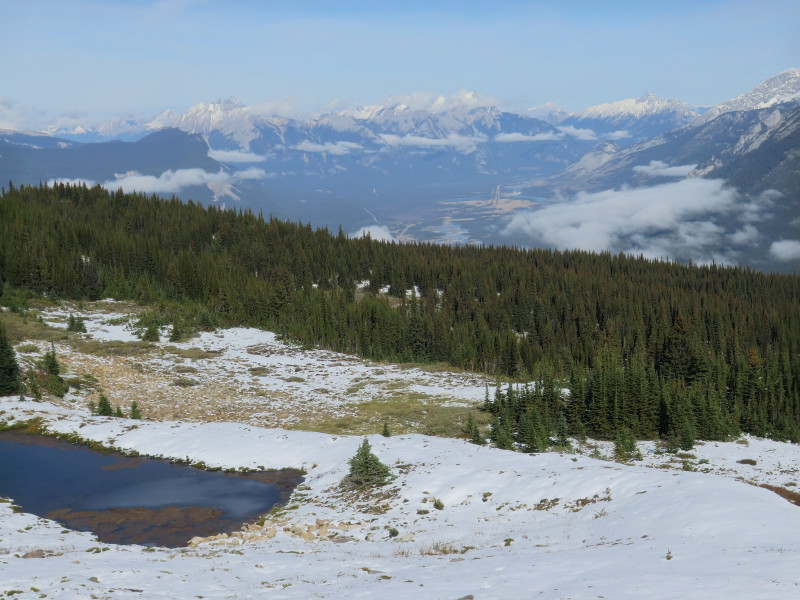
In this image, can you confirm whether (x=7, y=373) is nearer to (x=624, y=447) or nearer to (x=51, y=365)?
(x=51, y=365)

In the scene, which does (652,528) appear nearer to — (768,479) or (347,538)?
(347,538)

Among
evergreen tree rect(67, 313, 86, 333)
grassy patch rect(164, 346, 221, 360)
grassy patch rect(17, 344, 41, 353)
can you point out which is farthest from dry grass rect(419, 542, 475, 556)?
evergreen tree rect(67, 313, 86, 333)

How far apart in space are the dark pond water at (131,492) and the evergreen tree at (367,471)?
4214mm

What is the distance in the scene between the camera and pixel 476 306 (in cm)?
15062

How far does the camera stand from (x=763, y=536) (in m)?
20.3

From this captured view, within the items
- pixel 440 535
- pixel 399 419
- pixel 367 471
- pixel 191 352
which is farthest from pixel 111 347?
pixel 440 535

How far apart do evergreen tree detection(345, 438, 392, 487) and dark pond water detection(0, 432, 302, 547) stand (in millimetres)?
4214

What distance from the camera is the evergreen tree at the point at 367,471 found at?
34594mm

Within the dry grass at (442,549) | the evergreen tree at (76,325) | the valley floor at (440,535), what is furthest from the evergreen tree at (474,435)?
the evergreen tree at (76,325)

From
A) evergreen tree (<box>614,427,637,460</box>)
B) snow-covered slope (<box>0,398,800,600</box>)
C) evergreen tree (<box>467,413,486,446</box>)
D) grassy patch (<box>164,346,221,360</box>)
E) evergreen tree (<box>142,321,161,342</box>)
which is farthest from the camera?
evergreen tree (<box>142,321,161,342</box>)

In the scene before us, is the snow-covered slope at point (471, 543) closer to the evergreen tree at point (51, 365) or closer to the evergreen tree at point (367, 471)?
the evergreen tree at point (367, 471)

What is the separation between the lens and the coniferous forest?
66.1m

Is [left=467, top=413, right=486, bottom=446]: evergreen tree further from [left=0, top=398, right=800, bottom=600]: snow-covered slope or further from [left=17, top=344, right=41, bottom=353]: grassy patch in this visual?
[left=17, top=344, right=41, bottom=353]: grassy patch

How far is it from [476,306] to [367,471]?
117863 millimetres
